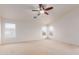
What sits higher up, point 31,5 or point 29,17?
point 31,5

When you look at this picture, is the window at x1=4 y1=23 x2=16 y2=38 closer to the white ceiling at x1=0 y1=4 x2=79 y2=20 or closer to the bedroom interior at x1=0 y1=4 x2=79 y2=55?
the bedroom interior at x1=0 y1=4 x2=79 y2=55

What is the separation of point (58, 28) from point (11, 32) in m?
0.73

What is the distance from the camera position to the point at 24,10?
1453 mm

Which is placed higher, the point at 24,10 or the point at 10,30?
the point at 24,10

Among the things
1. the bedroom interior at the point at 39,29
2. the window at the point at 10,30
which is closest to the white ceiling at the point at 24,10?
the bedroom interior at the point at 39,29

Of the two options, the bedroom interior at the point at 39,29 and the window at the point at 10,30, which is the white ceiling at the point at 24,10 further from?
the window at the point at 10,30

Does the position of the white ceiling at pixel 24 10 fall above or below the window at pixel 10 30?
above

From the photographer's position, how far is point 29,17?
149cm

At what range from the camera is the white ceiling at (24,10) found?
1.43m

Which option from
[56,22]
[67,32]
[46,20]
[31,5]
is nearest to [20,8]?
[31,5]

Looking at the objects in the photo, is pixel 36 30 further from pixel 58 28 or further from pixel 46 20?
pixel 58 28

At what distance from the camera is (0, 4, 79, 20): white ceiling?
4.68 feet
